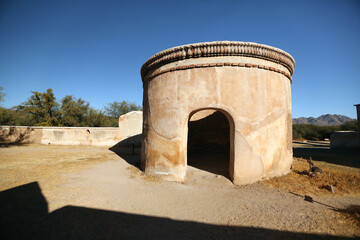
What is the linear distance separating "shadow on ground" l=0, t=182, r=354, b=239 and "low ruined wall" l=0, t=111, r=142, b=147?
406 inches

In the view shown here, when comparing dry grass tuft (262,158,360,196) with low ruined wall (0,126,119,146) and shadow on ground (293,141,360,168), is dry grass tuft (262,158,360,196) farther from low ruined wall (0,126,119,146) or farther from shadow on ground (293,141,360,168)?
low ruined wall (0,126,119,146)

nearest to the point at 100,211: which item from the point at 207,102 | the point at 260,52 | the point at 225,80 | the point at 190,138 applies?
the point at 207,102

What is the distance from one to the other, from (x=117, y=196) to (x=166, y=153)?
1.47 m

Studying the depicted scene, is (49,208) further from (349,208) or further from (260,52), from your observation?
(260,52)

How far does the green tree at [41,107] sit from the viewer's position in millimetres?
18539

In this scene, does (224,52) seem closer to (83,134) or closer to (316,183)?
(316,183)

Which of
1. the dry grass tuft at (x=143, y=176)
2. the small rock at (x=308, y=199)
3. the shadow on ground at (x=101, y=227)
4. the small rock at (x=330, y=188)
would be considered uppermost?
the small rock at (x=330, y=188)

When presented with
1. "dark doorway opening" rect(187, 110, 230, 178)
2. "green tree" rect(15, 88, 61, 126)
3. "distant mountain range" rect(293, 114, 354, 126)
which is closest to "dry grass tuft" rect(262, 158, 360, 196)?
"dark doorway opening" rect(187, 110, 230, 178)

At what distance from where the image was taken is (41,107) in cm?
1898

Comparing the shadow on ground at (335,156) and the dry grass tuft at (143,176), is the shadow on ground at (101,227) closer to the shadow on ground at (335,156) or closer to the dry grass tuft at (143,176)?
the dry grass tuft at (143,176)

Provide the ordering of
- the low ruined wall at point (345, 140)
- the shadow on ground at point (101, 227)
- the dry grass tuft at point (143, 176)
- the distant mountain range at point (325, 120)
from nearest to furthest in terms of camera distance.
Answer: the shadow on ground at point (101, 227)
the dry grass tuft at point (143, 176)
the low ruined wall at point (345, 140)
the distant mountain range at point (325, 120)

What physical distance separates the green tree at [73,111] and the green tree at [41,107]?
3.53 feet

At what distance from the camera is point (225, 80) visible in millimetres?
3822

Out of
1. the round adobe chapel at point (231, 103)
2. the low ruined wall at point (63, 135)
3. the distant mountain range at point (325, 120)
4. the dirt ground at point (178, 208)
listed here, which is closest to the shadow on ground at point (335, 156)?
the dirt ground at point (178, 208)
